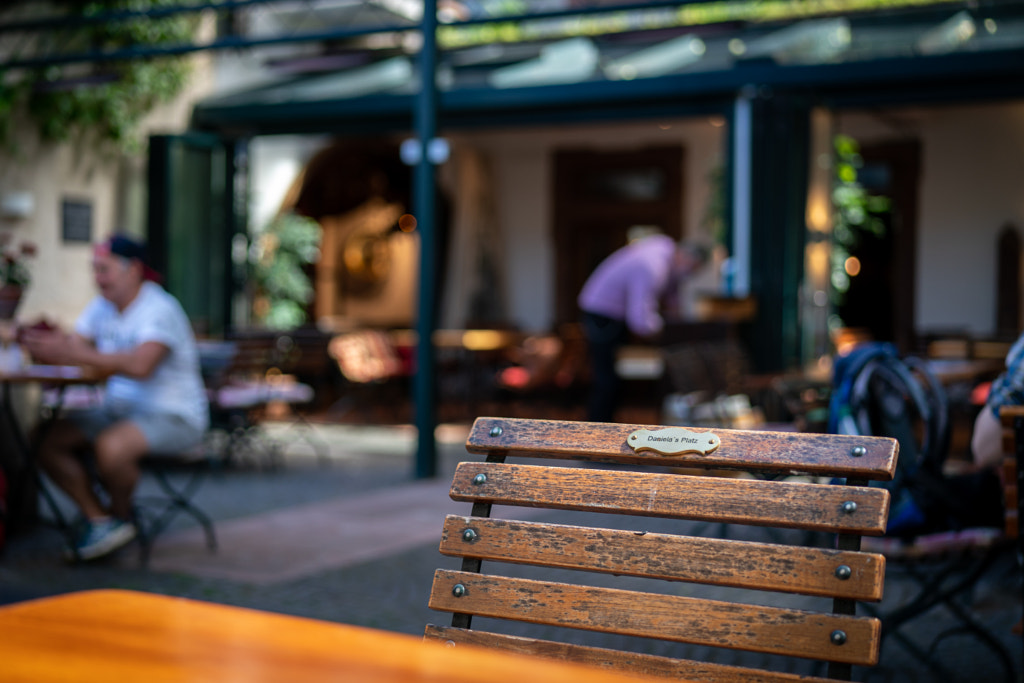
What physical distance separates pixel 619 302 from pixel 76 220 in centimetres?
551

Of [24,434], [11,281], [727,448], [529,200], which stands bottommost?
[24,434]

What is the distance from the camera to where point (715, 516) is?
1.54 meters

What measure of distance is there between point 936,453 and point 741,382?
3176 mm

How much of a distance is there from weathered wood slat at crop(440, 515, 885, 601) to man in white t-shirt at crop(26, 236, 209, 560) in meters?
3.26

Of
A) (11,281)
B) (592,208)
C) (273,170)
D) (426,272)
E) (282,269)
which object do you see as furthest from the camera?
(592,208)

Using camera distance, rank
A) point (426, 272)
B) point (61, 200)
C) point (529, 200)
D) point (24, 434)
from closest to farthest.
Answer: point (24, 434)
point (426, 272)
point (61, 200)
point (529, 200)

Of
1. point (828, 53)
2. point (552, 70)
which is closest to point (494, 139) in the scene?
point (552, 70)

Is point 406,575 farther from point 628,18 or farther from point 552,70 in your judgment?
point 628,18

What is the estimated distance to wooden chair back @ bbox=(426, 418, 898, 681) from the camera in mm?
1470

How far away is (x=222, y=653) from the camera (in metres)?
0.97

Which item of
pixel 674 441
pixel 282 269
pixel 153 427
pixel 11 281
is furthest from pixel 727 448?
pixel 282 269

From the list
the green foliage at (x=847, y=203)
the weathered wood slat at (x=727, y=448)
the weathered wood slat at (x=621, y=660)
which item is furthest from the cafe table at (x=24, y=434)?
the green foliage at (x=847, y=203)

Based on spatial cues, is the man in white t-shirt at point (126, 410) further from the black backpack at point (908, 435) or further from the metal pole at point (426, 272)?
the black backpack at point (908, 435)

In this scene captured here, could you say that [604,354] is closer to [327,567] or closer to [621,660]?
[327,567]
